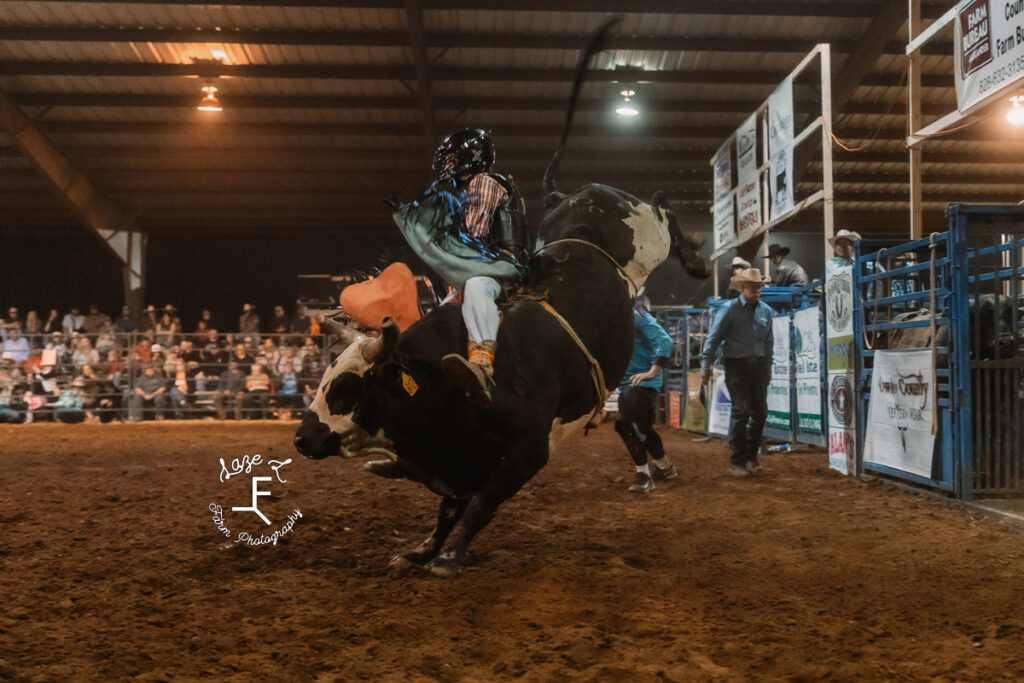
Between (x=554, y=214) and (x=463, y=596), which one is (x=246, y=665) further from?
(x=554, y=214)

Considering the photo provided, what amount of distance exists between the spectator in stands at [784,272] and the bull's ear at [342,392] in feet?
22.7

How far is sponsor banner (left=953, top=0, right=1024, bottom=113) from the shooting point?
16.6 feet

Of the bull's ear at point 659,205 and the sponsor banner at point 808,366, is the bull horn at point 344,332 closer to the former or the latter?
the bull's ear at point 659,205

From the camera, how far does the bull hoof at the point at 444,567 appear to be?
3260 millimetres

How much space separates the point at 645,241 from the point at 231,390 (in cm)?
1099

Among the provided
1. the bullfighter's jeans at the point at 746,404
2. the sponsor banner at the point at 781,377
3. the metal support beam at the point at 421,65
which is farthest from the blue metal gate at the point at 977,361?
the metal support beam at the point at 421,65

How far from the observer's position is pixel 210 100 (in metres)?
13.0

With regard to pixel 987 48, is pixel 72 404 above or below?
below

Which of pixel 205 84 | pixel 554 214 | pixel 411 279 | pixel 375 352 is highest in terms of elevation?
pixel 205 84

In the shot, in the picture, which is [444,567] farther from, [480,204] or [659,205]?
[659,205]

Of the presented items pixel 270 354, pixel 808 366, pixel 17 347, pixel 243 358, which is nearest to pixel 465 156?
pixel 808 366

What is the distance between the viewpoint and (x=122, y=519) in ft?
14.4

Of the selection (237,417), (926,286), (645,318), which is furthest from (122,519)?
(237,417)

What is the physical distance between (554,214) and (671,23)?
28.6 feet
